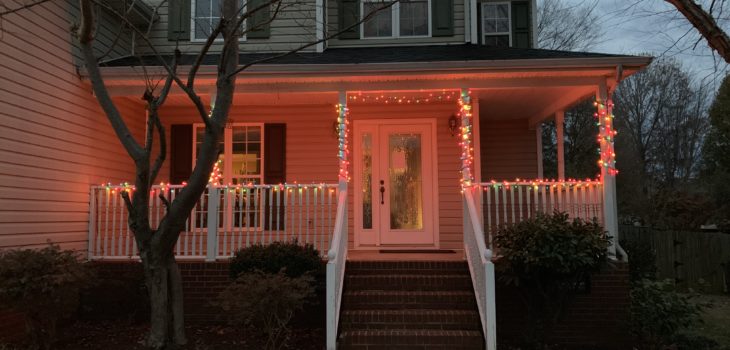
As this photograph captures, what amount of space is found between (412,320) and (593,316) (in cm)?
232

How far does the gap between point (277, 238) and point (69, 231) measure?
8.84 feet

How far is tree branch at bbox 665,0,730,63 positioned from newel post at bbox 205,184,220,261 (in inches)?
233

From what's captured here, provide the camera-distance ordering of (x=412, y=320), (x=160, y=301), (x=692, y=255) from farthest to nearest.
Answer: (x=692, y=255) → (x=412, y=320) → (x=160, y=301)

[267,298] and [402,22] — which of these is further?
[402,22]

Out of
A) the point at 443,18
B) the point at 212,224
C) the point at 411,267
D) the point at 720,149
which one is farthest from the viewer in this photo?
the point at 720,149

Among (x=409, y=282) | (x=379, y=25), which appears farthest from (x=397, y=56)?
(x=409, y=282)

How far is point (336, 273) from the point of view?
19.3 feet

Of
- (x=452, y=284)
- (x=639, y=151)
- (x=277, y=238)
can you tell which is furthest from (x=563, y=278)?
→ (x=639, y=151)

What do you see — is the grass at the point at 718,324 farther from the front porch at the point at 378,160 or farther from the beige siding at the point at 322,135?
the beige siding at the point at 322,135

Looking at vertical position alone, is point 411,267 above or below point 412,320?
above

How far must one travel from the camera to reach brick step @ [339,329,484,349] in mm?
5652

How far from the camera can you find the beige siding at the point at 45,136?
19.7 feet

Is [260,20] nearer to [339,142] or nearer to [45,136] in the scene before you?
[339,142]

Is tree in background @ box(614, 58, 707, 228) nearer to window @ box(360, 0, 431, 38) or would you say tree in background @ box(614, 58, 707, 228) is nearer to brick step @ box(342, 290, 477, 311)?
window @ box(360, 0, 431, 38)
